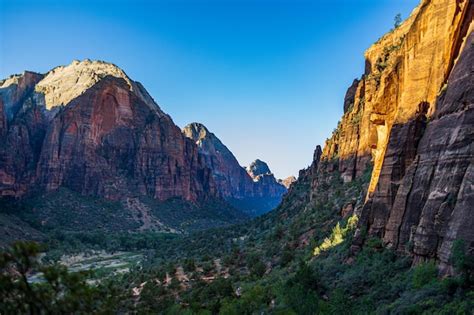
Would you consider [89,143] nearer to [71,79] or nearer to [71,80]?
[71,80]

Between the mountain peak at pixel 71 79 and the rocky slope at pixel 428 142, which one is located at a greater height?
the mountain peak at pixel 71 79

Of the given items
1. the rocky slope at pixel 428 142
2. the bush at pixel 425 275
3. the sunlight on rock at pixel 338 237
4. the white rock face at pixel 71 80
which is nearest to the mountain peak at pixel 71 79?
the white rock face at pixel 71 80

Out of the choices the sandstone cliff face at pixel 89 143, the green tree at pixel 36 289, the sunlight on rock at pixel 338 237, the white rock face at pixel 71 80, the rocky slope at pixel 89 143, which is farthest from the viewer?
the white rock face at pixel 71 80

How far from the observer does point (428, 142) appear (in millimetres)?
20828

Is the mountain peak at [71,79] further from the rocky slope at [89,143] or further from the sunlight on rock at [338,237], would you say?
the sunlight on rock at [338,237]

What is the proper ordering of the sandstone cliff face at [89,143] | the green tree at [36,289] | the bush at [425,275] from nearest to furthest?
the green tree at [36,289] < the bush at [425,275] < the sandstone cliff face at [89,143]

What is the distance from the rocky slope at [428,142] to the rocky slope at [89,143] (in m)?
105

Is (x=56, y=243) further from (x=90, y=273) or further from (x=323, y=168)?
(x=90, y=273)

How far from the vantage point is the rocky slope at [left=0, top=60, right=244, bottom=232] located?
116812 millimetres

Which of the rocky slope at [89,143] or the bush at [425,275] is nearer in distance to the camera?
the bush at [425,275]

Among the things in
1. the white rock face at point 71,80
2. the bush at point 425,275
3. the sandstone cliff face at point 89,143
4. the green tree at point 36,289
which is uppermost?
the white rock face at point 71,80

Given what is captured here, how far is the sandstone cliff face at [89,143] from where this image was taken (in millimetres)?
117062

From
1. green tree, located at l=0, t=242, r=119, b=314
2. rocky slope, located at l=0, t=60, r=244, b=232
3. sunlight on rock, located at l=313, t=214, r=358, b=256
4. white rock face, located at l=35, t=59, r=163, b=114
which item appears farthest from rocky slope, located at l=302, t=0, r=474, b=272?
white rock face, located at l=35, t=59, r=163, b=114

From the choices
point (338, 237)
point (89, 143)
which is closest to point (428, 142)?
point (338, 237)
